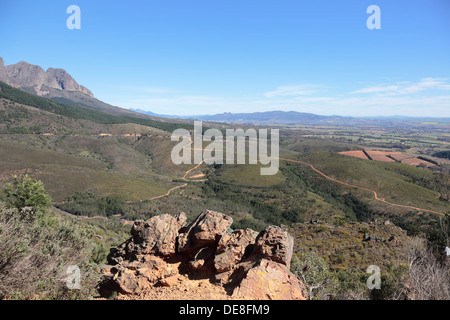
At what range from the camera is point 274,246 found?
36.3ft

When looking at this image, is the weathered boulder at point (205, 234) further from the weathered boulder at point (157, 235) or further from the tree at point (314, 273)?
the tree at point (314, 273)

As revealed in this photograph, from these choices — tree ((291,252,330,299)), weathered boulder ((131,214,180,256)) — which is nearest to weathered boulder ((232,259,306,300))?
tree ((291,252,330,299))

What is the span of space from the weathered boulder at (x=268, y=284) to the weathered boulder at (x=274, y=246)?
745 millimetres

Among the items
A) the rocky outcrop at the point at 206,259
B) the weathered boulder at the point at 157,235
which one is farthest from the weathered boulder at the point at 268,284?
the weathered boulder at the point at 157,235

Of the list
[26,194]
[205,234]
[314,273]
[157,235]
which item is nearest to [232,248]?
[205,234]

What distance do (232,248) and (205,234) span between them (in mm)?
1521

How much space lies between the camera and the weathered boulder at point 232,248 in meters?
10.9

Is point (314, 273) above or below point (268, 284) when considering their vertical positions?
below

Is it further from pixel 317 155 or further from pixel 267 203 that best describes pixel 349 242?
pixel 317 155

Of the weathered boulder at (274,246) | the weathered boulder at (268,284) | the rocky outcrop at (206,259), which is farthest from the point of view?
the weathered boulder at (274,246)

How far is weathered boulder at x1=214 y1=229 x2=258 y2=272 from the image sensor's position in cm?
1090

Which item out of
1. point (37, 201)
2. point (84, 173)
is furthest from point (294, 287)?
point (84, 173)

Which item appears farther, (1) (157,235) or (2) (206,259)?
(1) (157,235)

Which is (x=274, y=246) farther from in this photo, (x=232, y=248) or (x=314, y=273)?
(x=314, y=273)
